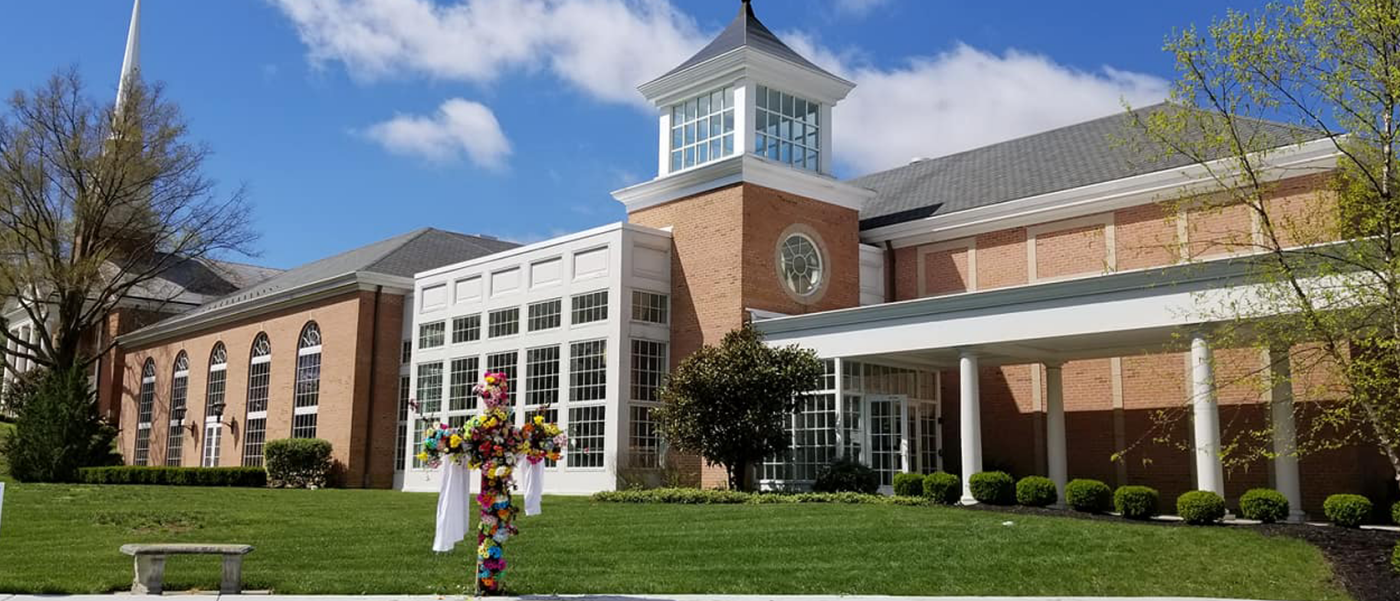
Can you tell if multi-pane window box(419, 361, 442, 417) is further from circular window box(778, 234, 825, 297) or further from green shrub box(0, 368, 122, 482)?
circular window box(778, 234, 825, 297)

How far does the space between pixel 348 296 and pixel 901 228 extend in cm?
1748

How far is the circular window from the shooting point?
2930 cm

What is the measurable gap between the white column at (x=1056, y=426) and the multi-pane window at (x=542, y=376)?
12087mm

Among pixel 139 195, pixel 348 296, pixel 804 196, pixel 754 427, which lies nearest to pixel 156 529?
pixel 754 427

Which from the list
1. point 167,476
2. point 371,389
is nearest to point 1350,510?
point 371,389

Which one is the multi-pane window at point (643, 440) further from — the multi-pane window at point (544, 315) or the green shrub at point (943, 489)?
the green shrub at point (943, 489)

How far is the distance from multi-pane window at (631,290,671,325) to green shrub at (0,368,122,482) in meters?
17.7

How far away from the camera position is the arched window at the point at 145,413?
49.8 m

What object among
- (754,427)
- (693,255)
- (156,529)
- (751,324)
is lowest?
(156,529)

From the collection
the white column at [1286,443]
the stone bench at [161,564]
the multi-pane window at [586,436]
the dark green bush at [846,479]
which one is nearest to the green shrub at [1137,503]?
the white column at [1286,443]

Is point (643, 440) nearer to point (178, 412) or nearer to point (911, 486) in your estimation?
point (911, 486)

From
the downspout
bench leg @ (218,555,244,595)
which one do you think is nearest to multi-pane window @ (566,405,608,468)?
the downspout

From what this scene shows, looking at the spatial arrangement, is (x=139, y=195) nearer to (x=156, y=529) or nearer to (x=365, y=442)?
(x=365, y=442)

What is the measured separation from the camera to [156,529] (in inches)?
734
